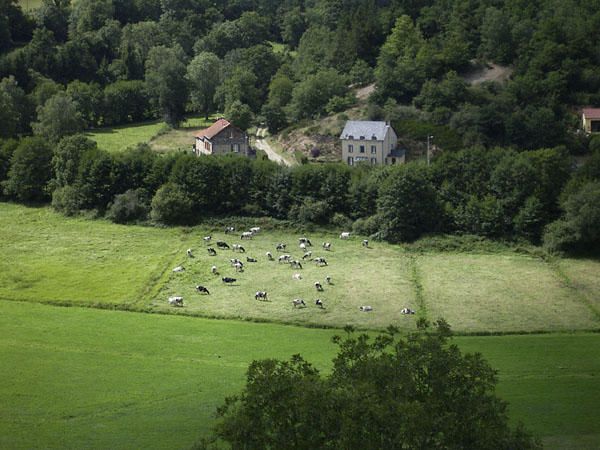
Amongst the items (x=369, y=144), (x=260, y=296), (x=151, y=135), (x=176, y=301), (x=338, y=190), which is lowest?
(x=176, y=301)

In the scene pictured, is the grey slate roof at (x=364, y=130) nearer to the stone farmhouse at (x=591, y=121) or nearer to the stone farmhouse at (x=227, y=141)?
the stone farmhouse at (x=227, y=141)

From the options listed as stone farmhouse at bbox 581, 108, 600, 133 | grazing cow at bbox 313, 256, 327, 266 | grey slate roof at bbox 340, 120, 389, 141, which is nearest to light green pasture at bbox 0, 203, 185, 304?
grazing cow at bbox 313, 256, 327, 266

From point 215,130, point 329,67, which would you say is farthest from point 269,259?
point 329,67

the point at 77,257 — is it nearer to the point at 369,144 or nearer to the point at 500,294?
the point at 500,294

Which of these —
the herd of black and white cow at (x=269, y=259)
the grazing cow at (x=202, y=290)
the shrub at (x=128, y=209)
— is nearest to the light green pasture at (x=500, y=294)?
the herd of black and white cow at (x=269, y=259)

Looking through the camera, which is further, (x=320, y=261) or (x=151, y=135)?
(x=151, y=135)

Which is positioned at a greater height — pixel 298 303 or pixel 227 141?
pixel 227 141

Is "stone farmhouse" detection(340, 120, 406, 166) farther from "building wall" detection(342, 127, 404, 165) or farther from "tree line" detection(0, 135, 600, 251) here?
"tree line" detection(0, 135, 600, 251)
